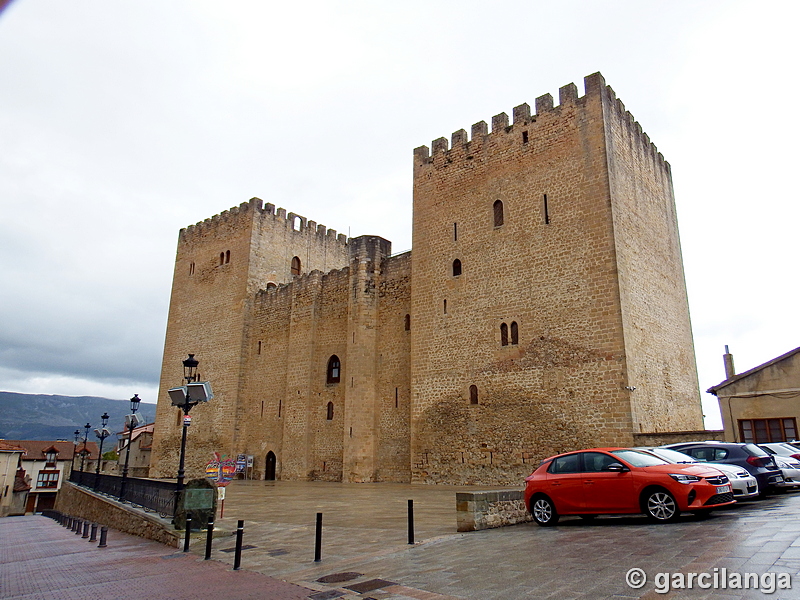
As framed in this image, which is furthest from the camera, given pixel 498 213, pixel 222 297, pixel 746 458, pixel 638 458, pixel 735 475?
pixel 222 297

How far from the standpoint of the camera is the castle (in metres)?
17.3

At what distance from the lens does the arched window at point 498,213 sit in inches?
802

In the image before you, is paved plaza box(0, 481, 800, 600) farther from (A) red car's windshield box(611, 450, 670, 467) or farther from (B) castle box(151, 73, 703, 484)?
(B) castle box(151, 73, 703, 484)

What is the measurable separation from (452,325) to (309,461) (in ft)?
33.1

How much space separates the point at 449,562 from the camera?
22.3 ft

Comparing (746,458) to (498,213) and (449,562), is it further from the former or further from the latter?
(498,213)

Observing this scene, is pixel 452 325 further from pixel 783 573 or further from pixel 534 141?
pixel 783 573

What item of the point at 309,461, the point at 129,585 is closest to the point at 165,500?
the point at 129,585

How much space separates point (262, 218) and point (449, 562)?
27341mm

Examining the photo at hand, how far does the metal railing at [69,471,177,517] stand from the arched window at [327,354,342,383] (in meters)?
10.1

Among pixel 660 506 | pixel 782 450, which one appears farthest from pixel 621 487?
pixel 782 450

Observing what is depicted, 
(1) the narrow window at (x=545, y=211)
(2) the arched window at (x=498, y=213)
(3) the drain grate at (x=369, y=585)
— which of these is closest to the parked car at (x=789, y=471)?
(1) the narrow window at (x=545, y=211)

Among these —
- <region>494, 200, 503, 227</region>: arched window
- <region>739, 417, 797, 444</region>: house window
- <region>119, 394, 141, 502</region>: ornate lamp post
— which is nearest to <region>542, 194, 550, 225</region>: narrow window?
<region>494, 200, 503, 227</region>: arched window

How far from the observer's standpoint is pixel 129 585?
7000 mm
